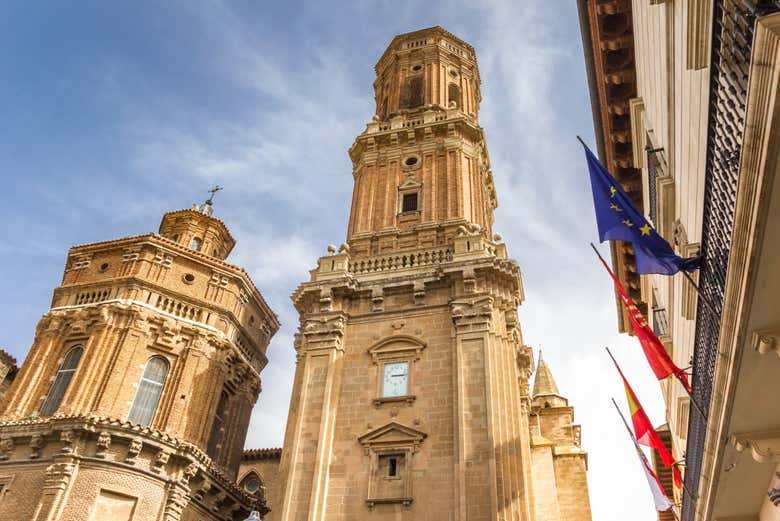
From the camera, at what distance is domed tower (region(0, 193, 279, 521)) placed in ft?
73.5

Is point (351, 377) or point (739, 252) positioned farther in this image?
point (351, 377)

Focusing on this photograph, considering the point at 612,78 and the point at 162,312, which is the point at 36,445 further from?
the point at 612,78

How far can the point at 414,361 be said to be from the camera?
21.9 m

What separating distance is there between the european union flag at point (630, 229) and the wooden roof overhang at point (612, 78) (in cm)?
727

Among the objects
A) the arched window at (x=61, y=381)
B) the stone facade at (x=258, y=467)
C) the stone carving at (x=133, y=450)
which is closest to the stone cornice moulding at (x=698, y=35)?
the stone carving at (x=133, y=450)

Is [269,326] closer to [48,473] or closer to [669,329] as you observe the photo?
[48,473]

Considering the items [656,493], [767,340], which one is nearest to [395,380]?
[656,493]

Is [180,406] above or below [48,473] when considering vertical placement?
above

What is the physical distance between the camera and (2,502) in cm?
2209

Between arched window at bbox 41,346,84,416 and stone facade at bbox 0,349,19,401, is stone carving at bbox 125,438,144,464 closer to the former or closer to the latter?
arched window at bbox 41,346,84,416

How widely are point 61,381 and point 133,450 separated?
563cm

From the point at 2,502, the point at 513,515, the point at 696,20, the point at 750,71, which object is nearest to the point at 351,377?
the point at 513,515

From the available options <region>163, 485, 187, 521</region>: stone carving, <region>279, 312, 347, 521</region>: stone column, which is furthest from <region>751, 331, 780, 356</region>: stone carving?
<region>163, 485, 187, 521</region>: stone carving

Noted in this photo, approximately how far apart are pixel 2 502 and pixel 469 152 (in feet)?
76.3
